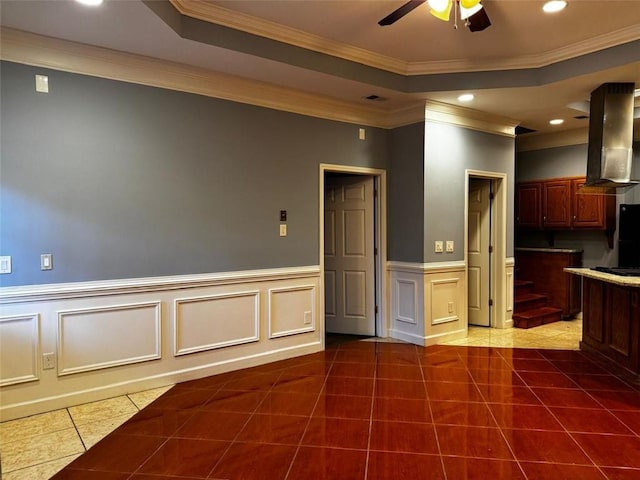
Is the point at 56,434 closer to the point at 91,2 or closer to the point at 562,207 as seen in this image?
the point at 91,2

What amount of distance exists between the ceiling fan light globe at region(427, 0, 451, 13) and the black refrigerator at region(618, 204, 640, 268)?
189 inches

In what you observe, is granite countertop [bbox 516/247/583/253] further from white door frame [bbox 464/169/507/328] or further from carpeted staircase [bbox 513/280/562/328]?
white door frame [bbox 464/169/507/328]

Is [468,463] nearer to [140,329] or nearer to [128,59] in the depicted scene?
[140,329]

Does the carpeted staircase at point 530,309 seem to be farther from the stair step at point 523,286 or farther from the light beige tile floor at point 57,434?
the light beige tile floor at point 57,434

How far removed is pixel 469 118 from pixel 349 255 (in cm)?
217

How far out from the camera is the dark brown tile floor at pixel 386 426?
2.30 m

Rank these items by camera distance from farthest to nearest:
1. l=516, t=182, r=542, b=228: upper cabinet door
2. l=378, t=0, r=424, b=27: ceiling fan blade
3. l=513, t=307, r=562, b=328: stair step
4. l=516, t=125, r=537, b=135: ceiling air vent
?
l=516, t=182, r=542, b=228: upper cabinet door → l=516, t=125, r=537, b=135: ceiling air vent → l=513, t=307, r=562, b=328: stair step → l=378, t=0, r=424, b=27: ceiling fan blade

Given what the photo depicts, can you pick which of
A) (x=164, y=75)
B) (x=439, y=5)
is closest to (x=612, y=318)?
(x=439, y=5)

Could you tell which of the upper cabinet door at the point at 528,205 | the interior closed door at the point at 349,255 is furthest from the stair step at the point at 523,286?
the interior closed door at the point at 349,255

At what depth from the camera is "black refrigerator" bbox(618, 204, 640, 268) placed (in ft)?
18.4

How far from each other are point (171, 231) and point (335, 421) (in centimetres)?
205

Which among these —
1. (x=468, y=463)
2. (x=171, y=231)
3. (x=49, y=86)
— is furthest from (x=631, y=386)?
(x=49, y=86)

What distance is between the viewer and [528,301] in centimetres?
588

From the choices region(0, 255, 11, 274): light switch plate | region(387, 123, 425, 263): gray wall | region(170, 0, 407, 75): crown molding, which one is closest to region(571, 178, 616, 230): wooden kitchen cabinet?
region(387, 123, 425, 263): gray wall
